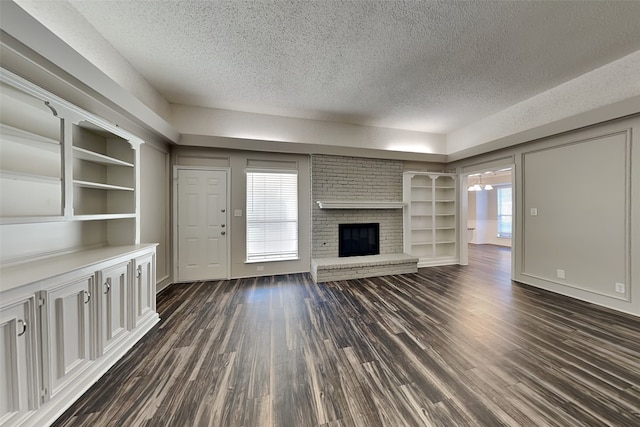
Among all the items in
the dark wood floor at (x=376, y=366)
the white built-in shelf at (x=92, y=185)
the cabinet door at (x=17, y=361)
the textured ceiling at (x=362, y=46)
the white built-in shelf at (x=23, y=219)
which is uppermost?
the textured ceiling at (x=362, y=46)

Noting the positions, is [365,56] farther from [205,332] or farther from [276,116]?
[205,332]

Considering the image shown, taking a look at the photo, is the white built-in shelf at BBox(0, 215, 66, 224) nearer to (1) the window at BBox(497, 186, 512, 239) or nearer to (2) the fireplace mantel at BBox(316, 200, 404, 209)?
(2) the fireplace mantel at BBox(316, 200, 404, 209)

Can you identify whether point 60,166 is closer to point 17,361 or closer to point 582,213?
point 17,361

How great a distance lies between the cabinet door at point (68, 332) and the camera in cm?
140

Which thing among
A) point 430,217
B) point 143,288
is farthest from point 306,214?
point 430,217

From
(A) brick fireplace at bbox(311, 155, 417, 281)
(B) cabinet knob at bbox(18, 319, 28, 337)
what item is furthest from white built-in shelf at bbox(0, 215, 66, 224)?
(A) brick fireplace at bbox(311, 155, 417, 281)

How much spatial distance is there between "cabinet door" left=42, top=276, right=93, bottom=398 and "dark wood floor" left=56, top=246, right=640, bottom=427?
0.23 meters

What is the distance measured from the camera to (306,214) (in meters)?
4.57

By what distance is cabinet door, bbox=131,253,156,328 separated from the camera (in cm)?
221

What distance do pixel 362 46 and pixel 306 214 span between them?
9.69ft

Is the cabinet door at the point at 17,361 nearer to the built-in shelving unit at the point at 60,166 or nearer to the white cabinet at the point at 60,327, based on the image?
the white cabinet at the point at 60,327

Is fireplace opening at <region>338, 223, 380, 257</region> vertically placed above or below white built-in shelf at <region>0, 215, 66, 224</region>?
below

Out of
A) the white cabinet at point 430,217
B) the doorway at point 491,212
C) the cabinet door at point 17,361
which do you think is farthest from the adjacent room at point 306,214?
the doorway at point 491,212

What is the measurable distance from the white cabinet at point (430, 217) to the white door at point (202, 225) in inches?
156
